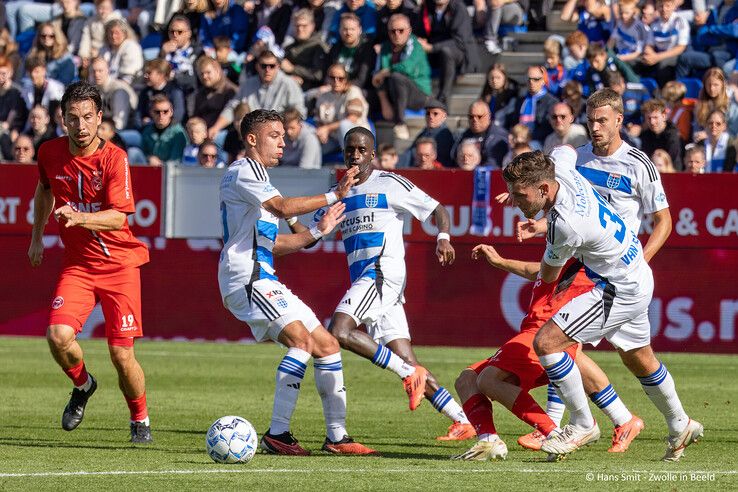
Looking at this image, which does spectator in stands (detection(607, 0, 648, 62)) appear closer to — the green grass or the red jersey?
the green grass

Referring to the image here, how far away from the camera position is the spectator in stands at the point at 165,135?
19219mm

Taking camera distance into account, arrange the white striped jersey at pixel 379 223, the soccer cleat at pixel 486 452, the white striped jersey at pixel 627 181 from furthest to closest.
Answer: the white striped jersey at pixel 379 223 < the white striped jersey at pixel 627 181 < the soccer cleat at pixel 486 452

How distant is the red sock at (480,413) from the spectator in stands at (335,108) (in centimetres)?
1035

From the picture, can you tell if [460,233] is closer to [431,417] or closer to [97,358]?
[97,358]

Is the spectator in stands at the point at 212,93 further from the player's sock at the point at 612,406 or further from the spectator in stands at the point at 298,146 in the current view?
the player's sock at the point at 612,406

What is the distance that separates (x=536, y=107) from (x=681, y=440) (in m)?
10.4

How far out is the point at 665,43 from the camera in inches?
776

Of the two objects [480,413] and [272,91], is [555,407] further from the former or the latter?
[272,91]

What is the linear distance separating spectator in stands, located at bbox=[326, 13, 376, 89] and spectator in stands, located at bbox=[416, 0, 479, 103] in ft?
2.61

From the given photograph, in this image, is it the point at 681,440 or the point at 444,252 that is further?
the point at 444,252

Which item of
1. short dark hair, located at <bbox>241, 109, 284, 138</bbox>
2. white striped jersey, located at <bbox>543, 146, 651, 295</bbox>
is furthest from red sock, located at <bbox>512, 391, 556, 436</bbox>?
short dark hair, located at <bbox>241, 109, 284, 138</bbox>

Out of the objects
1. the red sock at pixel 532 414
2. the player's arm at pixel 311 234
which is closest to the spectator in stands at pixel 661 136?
the player's arm at pixel 311 234

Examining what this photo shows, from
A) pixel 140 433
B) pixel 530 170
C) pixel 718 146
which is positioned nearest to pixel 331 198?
pixel 530 170

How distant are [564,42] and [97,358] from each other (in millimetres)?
8623
